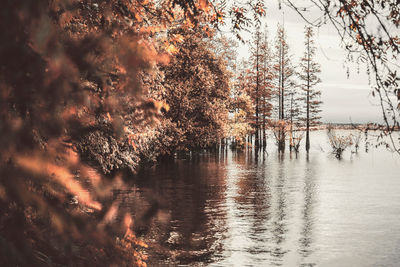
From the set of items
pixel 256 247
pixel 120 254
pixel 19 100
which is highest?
pixel 19 100

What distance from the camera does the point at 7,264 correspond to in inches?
91.0

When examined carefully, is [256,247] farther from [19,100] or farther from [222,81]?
[222,81]

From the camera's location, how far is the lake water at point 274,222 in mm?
12422

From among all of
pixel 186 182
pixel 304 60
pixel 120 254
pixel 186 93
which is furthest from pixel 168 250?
pixel 304 60

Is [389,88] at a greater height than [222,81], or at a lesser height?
lesser

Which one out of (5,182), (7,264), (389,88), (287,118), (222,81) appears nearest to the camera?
(5,182)

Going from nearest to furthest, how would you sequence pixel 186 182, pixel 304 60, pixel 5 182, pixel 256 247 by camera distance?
pixel 5 182 < pixel 256 247 < pixel 186 182 < pixel 304 60

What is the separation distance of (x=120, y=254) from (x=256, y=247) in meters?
10.9

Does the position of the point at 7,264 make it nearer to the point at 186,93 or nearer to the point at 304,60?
the point at 186,93

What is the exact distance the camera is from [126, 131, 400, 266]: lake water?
12422 millimetres

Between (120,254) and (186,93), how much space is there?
3153 centimetres

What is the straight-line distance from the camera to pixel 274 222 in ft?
57.2

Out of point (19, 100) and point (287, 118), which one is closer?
point (19, 100)

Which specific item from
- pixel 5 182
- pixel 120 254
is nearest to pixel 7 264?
pixel 5 182
